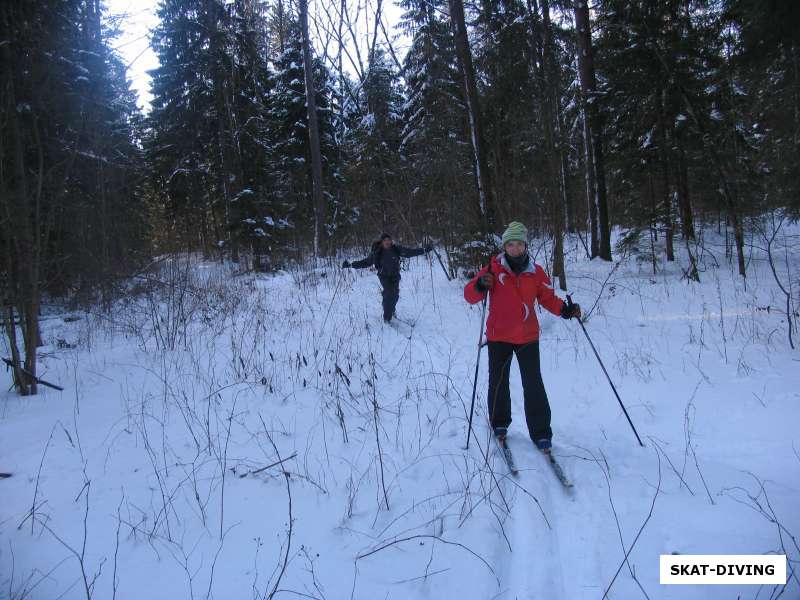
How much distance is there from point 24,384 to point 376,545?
201 inches

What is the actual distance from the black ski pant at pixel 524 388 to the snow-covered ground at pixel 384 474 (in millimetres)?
255

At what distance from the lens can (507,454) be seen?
142 inches

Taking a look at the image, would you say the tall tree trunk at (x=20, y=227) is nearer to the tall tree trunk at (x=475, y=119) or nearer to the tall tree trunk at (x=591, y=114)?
the tall tree trunk at (x=475, y=119)

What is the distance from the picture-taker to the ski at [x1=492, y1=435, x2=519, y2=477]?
3.36m

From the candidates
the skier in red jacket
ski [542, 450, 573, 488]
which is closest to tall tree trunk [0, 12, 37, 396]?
the skier in red jacket

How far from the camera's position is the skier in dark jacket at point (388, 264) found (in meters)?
8.23

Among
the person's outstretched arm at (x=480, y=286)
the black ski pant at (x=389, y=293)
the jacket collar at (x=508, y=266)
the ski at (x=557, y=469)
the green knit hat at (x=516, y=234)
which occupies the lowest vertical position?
the ski at (x=557, y=469)

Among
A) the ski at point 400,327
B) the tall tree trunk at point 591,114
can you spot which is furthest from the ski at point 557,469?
the tall tree trunk at point 591,114

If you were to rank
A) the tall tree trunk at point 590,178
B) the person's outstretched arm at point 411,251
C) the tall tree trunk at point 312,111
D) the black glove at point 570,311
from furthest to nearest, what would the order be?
the tall tree trunk at point 312,111 < the tall tree trunk at point 590,178 < the person's outstretched arm at point 411,251 < the black glove at point 570,311

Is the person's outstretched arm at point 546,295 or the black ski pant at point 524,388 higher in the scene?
the person's outstretched arm at point 546,295

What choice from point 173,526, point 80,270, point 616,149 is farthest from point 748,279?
point 80,270

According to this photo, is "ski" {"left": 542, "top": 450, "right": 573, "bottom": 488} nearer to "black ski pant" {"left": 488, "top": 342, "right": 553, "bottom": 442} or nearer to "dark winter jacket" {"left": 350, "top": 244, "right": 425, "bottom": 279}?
"black ski pant" {"left": 488, "top": 342, "right": 553, "bottom": 442}

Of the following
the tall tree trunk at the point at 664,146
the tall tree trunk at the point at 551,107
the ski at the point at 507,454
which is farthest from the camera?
the tall tree trunk at the point at 664,146

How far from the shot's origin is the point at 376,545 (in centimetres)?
261
